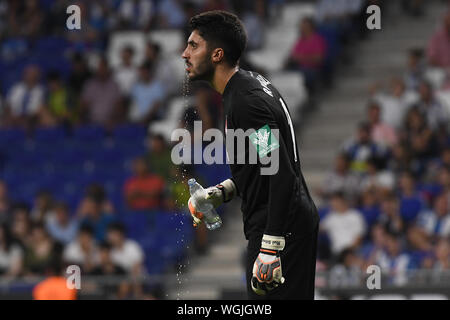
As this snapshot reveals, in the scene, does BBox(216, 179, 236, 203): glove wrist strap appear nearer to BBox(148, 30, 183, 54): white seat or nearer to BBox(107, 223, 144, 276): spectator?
BBox(107, 223, 144, 276): spectator

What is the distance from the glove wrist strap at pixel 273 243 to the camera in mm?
4613

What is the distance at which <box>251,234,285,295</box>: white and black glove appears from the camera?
4590 mm

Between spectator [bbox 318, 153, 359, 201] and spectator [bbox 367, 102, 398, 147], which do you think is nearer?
spectator [bbox 318, 153, 359, 201]

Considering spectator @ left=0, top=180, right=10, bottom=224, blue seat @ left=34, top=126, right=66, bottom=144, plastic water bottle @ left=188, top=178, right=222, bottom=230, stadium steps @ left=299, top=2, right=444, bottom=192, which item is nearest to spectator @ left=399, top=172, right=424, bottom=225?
stadium steps @ left=299, top=2, right=444, bottom=192

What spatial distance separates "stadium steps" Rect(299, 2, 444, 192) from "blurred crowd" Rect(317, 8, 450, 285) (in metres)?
1.22

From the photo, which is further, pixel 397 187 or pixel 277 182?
pixel 397 187

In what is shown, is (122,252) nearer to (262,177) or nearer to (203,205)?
(203,205)

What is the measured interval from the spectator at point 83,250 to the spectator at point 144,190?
77cm

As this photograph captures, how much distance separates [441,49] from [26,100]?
5.97 metres

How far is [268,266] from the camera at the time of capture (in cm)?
459

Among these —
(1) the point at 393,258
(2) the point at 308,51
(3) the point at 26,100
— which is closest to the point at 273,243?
(1) the point at 393,258

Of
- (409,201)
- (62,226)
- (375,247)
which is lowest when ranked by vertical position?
(375,247)

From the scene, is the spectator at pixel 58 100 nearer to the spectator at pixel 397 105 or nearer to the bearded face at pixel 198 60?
the spectator at pixel 397 105

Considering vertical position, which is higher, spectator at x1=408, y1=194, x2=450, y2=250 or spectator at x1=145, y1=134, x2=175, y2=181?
spectator at x1=145, y1=134, x2=175, y2=181
